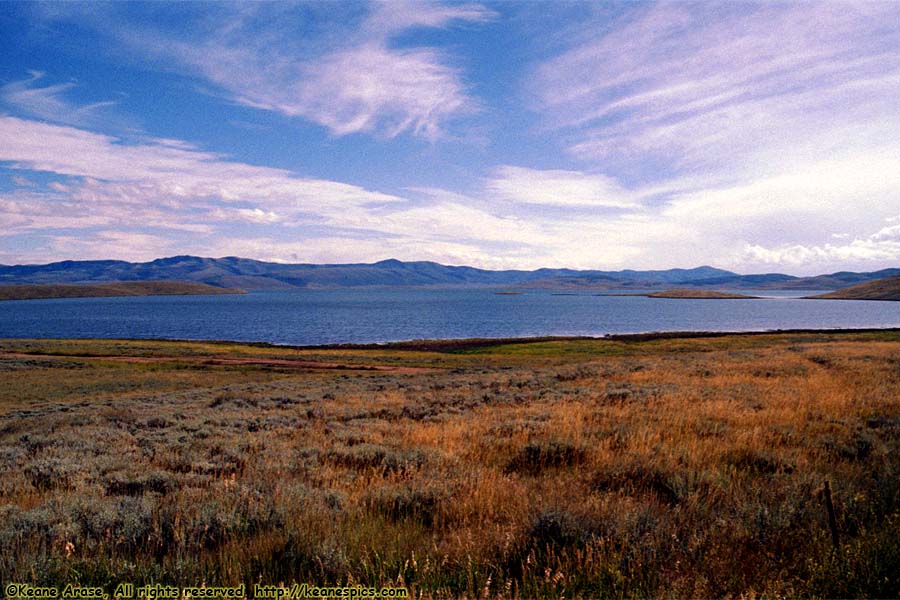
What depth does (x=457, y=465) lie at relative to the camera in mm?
A: 7445

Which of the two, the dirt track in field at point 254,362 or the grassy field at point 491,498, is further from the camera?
the dirt track in field at point 254,362

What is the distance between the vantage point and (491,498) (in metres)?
5.66

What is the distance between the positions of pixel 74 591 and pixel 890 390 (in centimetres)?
1813

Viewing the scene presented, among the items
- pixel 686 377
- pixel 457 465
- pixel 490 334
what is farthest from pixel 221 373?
pixel 490 334

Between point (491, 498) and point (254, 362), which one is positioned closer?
point (491, 498)

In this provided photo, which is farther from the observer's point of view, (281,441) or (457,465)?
(281,441)

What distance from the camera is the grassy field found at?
157 inches

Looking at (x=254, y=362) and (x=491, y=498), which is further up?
(x=491, y=498)

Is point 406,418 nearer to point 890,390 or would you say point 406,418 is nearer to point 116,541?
point 116,541

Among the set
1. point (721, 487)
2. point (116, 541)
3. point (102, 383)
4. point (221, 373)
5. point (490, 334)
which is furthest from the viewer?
point (490, 334)

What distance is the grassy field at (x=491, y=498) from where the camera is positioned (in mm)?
3999

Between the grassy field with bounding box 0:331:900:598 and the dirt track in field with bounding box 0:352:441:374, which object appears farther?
the dirt track in field with bounding box 0:352:441:374

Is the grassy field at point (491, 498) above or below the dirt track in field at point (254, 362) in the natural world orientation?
above

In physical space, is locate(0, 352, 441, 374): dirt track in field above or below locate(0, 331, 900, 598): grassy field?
below
